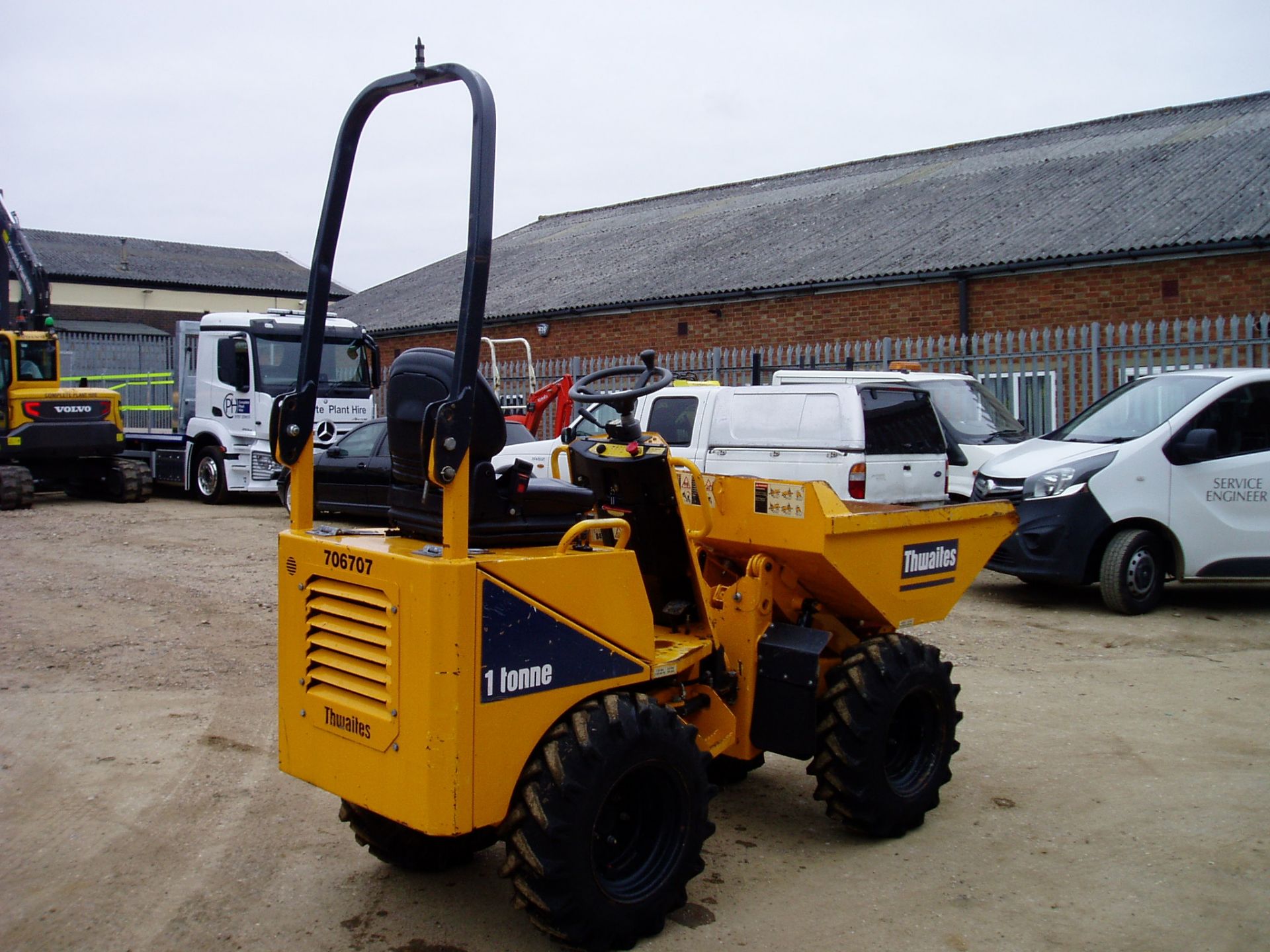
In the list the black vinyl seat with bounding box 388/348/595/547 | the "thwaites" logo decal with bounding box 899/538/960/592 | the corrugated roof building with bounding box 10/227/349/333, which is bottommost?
the "thwaites" logo decal with bounding box 899/538/960/592

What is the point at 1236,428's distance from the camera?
9.25 metres

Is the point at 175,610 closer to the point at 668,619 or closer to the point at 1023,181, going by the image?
the point at 668,619

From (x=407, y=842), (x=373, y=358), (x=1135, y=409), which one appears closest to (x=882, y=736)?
(x=407, y=842)

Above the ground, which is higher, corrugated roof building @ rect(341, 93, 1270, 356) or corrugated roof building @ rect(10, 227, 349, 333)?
corrugated roof building @ rect(10, 227, 349, 333)

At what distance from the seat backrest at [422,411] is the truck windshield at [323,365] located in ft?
43.3

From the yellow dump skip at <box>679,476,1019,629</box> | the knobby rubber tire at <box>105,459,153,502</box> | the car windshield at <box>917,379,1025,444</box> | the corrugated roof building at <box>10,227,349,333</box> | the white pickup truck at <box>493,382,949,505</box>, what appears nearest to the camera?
the yellow dump skip at <box>679,476,1019,629</box>

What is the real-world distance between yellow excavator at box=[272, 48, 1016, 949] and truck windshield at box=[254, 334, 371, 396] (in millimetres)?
12777

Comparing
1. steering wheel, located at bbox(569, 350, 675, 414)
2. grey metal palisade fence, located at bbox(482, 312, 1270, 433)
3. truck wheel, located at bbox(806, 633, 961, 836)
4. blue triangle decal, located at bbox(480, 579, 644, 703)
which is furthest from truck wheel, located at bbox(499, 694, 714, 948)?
grey metal palisade fence, located at bbox(482, 312, 1270, 433)

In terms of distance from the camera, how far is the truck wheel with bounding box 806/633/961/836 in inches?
179

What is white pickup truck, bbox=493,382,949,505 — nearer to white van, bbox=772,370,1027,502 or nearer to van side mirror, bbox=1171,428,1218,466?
white van, bbox=772,370,1027,502

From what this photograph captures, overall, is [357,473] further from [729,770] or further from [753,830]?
[753,830]

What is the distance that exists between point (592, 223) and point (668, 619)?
30457mm

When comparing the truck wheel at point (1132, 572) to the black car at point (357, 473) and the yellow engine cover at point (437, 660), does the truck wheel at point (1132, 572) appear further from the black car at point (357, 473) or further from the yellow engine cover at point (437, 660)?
the black car at point (357, 473)

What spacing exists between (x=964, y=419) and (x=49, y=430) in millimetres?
12875
